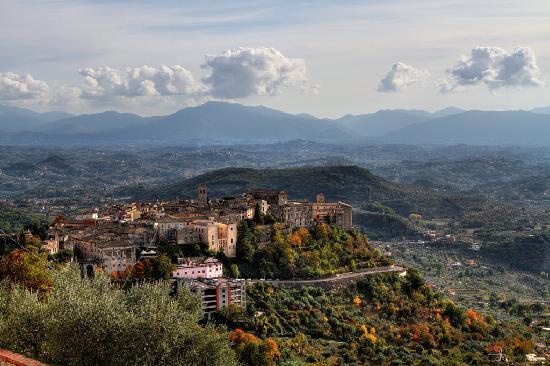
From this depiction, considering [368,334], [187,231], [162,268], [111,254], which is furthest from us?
[187,231]

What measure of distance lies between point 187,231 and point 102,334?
2603 centimetres

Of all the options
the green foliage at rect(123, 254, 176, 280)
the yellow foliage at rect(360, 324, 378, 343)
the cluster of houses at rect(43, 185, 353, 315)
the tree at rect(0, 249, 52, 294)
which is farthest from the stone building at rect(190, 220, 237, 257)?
the tree at rect(0, 249, 52, 294)

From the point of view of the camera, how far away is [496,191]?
182750 millimetres

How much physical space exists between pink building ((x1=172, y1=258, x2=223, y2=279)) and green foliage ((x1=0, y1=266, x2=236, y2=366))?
17.1 meters

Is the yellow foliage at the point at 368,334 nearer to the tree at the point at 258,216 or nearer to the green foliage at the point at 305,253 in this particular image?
the green foliage at the point at 305,253

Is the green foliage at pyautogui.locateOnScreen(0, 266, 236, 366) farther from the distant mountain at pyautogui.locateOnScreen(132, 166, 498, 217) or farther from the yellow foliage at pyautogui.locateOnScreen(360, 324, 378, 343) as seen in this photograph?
the distant mountain at pyautogui.locateOnScreen(132, 166, 498, 217)

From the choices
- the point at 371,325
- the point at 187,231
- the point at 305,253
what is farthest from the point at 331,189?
the point at 187,231

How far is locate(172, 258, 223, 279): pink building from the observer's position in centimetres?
4109

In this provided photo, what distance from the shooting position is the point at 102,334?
21234 millimetres

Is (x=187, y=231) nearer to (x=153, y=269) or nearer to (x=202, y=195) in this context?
(x=153, y=269)

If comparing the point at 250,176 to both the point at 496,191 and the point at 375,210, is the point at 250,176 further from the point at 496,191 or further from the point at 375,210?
the point at 496,191

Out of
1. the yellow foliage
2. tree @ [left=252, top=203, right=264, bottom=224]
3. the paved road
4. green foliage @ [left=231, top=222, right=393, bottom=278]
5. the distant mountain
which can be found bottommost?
the distant mountain

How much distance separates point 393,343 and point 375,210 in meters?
87.5

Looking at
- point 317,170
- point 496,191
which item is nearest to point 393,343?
point 317,170
